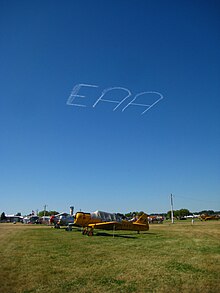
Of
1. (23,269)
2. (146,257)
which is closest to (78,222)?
(146,257)

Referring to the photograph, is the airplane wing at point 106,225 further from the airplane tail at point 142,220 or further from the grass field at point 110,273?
the grass field at point 110,273

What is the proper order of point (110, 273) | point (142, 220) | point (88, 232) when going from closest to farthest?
point (110, 273) → point (88, 232) → point (142, 220)

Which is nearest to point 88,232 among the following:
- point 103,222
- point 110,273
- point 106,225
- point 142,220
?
point 106,225

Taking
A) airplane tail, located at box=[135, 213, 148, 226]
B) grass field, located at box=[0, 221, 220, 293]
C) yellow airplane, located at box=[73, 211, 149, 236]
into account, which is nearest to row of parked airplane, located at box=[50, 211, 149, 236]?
yellow airplane, located at box=[73, 211, 149, 236]

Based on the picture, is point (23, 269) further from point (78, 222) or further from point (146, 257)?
point (78, 222)

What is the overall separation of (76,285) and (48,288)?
78 centimetres

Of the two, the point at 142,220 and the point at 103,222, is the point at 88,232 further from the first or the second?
the point at 142,220

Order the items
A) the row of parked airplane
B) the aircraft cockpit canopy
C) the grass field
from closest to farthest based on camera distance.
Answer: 1. the grass field
2. the row of parked airplane
3. the aircraft cockpit canopy

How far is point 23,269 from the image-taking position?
812 centimetres

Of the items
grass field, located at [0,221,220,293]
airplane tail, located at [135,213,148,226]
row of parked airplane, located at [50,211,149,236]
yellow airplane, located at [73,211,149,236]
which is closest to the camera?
grass field, located at [0,221,220,293]

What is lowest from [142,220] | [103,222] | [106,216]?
[142,220]

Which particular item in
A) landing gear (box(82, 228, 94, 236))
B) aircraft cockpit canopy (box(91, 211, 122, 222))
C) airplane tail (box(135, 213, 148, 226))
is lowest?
landing gear (box(82, 228, 94, 236))

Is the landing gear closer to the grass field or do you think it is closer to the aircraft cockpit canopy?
the aircraft cockpit canopy

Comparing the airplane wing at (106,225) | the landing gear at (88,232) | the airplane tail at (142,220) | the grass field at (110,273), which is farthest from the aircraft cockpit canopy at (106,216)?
the grass field at (110,273)
